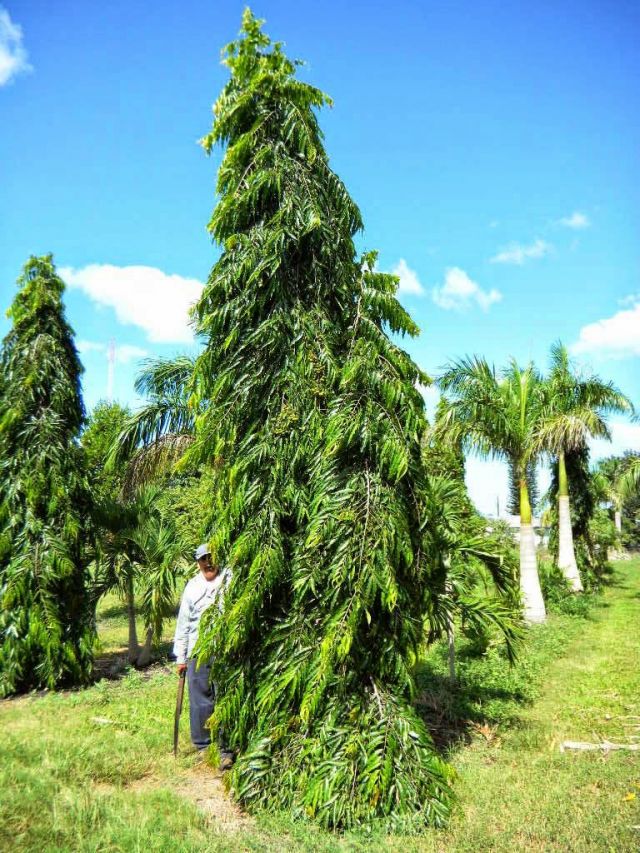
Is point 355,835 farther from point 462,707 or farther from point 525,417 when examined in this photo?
point 525,417

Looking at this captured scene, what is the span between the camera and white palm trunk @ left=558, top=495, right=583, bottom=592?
18.0 m

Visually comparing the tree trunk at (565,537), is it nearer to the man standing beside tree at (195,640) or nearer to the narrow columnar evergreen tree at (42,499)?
the narrow columnar evergreen tree at (42,499)

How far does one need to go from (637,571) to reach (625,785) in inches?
1104

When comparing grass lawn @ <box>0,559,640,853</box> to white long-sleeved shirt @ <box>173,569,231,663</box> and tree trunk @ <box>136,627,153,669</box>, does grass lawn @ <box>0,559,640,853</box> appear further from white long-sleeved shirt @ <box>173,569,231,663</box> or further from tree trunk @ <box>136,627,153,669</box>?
tree trunk @ <box>136,627,153,669</box>

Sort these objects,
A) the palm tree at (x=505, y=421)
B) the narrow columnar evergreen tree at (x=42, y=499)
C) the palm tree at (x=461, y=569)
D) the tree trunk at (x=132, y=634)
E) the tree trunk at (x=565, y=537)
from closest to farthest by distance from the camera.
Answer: the palm tree at (x=461, y=569)
the narrow columnar evergreen tree at (x=42, y=499)
the tree trunk at (x=132, y=634)
the palm tree at (x=505, y=421)
the tree trunk at (x=565, y=537)

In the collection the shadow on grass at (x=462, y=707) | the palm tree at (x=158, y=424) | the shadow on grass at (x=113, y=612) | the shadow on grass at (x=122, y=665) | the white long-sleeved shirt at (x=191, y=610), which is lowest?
the shadow on grass at (x=113, y=612)

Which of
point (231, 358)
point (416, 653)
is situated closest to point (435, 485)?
point (416, 653)

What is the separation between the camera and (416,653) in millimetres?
4895

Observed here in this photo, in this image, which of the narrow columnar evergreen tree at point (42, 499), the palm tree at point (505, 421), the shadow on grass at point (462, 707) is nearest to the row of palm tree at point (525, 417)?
the palm tree at point (505, 421)

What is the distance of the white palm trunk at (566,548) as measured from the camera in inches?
710

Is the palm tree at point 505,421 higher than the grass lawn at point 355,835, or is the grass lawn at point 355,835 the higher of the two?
the palm tree at point 505,421

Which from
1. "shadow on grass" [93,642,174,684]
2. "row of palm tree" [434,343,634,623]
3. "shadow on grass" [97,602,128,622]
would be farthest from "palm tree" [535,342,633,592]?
"shadow on grass" [97,602,128,622]

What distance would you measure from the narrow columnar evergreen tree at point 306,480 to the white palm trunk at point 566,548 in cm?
1444

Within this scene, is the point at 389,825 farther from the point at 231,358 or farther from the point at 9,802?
the point at 231,358
